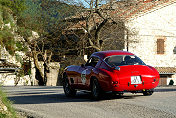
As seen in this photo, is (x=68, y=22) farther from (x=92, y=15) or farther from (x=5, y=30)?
(x=5, y=30)

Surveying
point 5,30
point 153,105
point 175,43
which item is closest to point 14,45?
point 5,30

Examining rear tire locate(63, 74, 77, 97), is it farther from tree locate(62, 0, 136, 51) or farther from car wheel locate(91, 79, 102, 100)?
tree locate(62, 0, 136, 51)

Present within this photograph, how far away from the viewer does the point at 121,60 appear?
1186 centimetres

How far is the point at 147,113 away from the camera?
8.40 m

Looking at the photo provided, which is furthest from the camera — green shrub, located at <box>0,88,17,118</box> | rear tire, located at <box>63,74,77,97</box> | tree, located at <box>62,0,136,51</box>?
tree, located at <box>62,0,136,51</box>

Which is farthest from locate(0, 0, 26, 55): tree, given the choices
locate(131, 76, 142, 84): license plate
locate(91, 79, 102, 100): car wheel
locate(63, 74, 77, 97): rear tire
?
locate(131, 76, 142, 84): license plate

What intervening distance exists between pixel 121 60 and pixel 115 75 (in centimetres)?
138

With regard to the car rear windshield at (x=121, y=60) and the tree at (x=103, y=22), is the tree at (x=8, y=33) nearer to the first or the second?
the tree at (x=103, y=22)

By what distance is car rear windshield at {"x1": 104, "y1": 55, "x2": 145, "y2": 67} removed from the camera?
11445 millimetres

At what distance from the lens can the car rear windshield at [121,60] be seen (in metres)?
11.4

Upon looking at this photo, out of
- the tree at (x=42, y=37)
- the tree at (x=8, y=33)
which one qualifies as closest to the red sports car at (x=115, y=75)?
the tree at (x=42, y=37)

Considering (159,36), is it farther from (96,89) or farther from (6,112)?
(6,112)

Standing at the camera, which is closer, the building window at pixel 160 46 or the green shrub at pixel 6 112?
the green shrub at pixel 6 112

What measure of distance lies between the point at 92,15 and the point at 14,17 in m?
20.0
